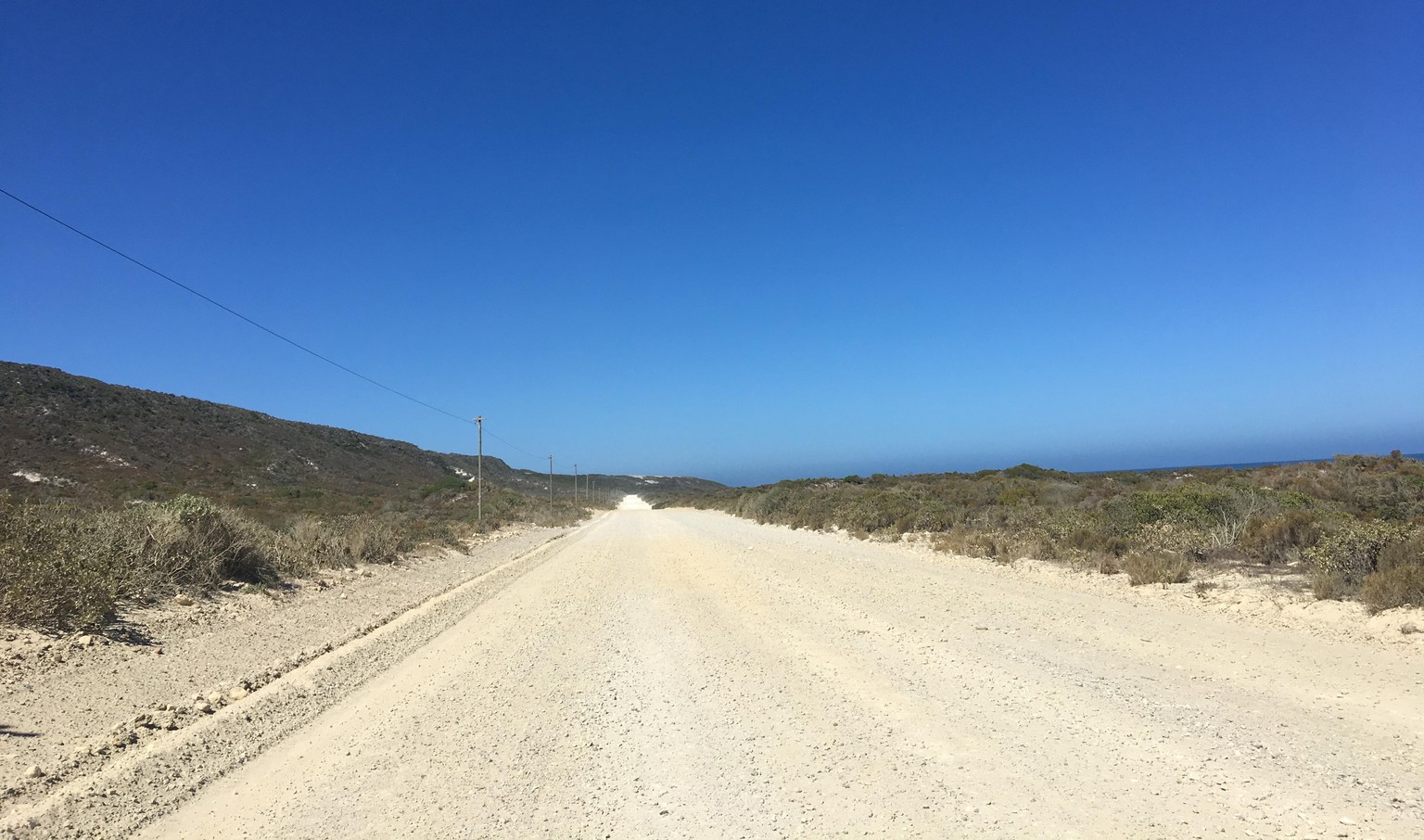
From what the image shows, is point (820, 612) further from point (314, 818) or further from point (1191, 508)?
point (1191, 508)

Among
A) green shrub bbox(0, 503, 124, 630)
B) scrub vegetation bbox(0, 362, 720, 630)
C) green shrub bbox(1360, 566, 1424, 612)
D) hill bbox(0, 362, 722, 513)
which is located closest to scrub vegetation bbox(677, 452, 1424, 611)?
green shrub bbox(1360, 566, 1424, 612)

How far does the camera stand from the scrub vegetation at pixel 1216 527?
356 inches

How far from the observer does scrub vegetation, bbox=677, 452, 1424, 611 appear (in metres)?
9.05

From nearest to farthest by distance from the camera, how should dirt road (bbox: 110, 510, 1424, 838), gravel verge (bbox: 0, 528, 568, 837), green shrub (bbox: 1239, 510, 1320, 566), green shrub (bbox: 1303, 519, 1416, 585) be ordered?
dirt road (bbox: 110, 510, 1424, 838)
gravel verge (bbox: 0, 528, 568, 837)
green shrub (bbox: 1303, 519, 1416, 585)
green shrub (bbox: 1239, 510, 1320, 566)

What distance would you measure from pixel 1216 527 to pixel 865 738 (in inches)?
445

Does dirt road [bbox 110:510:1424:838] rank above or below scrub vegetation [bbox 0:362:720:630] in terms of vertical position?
below

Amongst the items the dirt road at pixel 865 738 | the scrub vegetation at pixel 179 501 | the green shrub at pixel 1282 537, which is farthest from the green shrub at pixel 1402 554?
the scrub vegetation at pixel 179 501

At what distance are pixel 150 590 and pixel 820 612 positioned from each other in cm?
882

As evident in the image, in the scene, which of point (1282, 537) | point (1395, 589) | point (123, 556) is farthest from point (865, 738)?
point (1282, 537)

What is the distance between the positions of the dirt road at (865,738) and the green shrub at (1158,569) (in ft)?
5.95

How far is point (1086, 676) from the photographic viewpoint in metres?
6.43

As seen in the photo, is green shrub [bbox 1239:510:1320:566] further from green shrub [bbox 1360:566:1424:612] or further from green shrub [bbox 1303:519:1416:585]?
green shrub [bbox 1360:566:1424:612]

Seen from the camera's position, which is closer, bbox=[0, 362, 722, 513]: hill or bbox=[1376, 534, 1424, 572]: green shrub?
bbox=[1376, 534, 1424, 572]: green shrub

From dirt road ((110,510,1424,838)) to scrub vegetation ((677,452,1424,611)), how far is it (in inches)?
78.9
